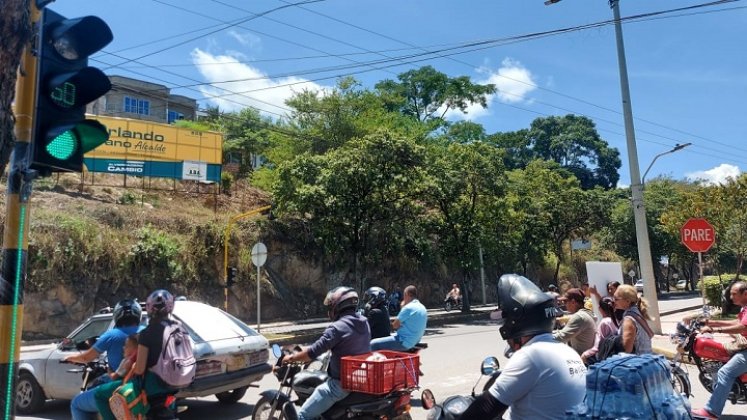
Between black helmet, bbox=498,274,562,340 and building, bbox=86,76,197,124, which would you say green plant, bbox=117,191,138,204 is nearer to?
black helmet, bbox=498,274,562,340

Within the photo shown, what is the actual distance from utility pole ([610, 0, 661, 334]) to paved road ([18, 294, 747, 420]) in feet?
4.22

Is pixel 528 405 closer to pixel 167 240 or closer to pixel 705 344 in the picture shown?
pixel 705 344

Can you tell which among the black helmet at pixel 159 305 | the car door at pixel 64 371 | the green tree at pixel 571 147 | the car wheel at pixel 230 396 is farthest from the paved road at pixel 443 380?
the green tree at pixel 571 147

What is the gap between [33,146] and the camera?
3.82 meters

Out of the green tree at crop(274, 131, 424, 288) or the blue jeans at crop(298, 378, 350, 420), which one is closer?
the blue jeans at crop(298, 378, 350, 420)

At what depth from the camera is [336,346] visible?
5215mm

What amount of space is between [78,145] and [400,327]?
4.75 m

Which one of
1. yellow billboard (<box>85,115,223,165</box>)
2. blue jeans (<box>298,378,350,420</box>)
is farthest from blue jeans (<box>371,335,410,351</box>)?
yellow billboard (<box>85,115,223,165</box>)

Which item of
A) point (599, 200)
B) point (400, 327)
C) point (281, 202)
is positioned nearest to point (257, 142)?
point (281, 202)

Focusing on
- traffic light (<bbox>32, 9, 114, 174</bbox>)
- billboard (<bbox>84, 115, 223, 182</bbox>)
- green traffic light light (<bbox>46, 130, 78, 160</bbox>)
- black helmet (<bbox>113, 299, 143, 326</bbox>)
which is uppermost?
billboard (<bbox>84, 115, 223, 182</bbox>)

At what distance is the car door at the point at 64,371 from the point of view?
26.6 ft

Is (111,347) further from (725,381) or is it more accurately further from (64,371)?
(725,381)

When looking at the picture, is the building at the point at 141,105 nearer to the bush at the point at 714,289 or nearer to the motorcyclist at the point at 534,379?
the bush at the point at 714,289

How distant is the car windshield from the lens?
315 inches
